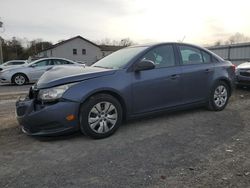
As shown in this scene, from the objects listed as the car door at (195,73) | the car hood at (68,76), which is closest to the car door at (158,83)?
the car door at (195,73)

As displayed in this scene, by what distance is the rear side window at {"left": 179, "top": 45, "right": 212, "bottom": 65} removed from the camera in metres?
5.97

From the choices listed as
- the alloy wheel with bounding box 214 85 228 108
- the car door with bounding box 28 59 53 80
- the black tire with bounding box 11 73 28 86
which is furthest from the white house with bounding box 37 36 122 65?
the alloy wheel with bounding box 214 85 228 108

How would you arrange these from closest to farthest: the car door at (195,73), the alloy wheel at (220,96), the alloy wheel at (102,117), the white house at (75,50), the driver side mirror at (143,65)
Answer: the alloy wheel at (102,117)
the driver side mirror at (143,65)
the car door at (195,73)
the alloy wheel at (220,96)
the white house at (75,50)

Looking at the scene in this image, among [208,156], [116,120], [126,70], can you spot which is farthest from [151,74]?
[208,156]

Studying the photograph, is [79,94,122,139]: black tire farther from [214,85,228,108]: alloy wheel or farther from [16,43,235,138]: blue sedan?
[214,85,228,108]: alloy wheel

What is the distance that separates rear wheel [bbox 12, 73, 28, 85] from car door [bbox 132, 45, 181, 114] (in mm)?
10775

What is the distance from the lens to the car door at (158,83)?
5172mm

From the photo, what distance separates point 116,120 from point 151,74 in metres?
1.11

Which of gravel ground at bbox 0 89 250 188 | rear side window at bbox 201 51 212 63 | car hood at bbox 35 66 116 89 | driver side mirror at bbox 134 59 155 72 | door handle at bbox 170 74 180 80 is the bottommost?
gravel ground at bbox 0 89 250 188

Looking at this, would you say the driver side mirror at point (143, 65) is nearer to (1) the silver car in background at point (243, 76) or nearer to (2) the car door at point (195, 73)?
(2) the car door at point (195, 73)

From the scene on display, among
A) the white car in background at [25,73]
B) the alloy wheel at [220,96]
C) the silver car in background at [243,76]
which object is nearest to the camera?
the alloy wheel at [220,96]

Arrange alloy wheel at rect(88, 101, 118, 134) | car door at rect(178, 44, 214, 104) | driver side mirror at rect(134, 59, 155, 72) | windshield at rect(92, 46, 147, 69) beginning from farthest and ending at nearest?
car door at rect(178, 44, 214, 104) → windshield at rect(92, 46, 147, 69) → driver side mirror at rect(134, 59, 155, 72) → alloy wheel at rect(88, 101, 118, 134)

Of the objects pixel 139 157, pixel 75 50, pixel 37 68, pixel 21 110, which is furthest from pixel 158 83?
pixel 75 50

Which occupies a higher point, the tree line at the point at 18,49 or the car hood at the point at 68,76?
the tree line at the point at 18,49
